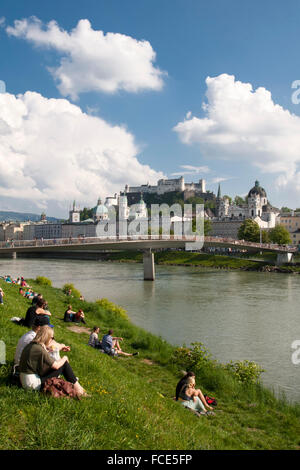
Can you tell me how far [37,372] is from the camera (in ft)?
17.1

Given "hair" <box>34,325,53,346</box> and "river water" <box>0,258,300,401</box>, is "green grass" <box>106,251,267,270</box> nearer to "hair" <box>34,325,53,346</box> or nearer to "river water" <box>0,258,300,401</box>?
"river water" <box>0,258,300,401</box>

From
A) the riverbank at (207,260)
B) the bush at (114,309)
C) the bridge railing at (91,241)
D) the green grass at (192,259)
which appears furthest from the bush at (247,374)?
the green grass at (192,259)

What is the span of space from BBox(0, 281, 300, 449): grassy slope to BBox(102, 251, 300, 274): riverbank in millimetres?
44541

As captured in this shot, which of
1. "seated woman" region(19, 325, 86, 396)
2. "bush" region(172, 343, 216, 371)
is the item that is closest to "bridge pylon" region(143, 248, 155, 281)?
"bush" region(172, 343, 216, 371)

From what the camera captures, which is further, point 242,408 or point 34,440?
point 242,408

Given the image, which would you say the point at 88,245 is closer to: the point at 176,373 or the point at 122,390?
the point at 176,373

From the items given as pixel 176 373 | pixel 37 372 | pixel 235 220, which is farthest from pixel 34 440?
pixel 235 220

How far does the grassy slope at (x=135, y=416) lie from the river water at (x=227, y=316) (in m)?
1.89

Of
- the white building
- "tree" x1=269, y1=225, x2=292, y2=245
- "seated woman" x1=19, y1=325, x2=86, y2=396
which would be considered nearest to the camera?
"seated woman" x1=19, y1=325, x2=86, y2=396

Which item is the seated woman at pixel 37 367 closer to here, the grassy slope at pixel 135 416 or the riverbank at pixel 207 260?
the grassy slope at pixel 135 416

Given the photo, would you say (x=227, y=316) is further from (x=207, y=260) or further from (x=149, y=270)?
(x=207, y=260)

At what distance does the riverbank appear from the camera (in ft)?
179

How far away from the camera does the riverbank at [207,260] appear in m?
54.6
